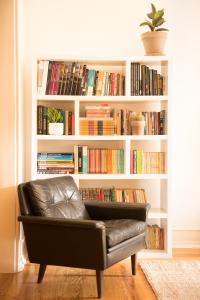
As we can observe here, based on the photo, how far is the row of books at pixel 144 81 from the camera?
4.54 meters

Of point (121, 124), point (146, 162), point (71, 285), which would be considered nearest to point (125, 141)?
point (121, 124)

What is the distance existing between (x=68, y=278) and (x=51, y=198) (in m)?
0.67

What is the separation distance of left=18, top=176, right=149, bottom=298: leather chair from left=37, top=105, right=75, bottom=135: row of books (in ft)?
1.86

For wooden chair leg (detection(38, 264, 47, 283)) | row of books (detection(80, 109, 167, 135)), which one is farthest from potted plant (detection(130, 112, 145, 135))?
wooden chair leg (detection(38, 264, 47, 283))

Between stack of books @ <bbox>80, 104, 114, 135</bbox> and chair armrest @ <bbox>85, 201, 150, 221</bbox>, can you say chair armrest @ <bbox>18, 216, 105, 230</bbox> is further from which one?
stack of books @ <bbox>80, 104, 114, 135</bbox>

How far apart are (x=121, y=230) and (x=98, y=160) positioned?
1097 millimetres

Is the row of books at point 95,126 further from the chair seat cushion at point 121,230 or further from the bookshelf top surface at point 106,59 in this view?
the chair seat cushion at point 121,230

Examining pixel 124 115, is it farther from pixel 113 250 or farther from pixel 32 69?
pixel 113 250

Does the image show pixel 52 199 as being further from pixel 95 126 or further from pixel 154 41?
pixel 154 41

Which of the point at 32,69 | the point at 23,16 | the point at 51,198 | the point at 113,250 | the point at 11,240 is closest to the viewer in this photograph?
the point at 113,250

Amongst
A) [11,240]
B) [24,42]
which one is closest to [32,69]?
[24,42]

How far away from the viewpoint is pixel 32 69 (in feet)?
14.6

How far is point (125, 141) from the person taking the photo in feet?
14.9

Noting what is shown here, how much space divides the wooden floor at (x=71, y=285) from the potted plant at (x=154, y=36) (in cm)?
206
